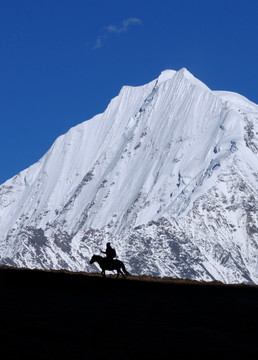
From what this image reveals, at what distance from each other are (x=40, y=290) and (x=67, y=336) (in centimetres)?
1082

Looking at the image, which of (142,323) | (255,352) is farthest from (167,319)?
(255,352)

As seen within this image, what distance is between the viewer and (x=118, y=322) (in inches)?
1304

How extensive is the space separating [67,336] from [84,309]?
5724mm

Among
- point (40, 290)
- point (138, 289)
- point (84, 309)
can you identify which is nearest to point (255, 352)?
point (84, 309)

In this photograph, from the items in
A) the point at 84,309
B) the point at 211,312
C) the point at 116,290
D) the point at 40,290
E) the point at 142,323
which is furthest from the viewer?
the point at 116,290

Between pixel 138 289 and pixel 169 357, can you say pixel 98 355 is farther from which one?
pixel 138 289

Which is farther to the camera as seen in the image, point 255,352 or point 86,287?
point 86,287

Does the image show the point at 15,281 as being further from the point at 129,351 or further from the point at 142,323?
the point at 129,351

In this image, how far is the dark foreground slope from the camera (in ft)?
93.9

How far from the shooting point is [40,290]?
40531 mm

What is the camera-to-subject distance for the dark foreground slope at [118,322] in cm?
2862

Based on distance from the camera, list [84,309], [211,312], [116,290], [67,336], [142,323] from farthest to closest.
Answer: [116,290]
[211,312]
[84,309]
[142,323]
[67,336]

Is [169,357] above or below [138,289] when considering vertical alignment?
below

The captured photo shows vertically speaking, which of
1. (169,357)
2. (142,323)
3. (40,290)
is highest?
(40,290)
